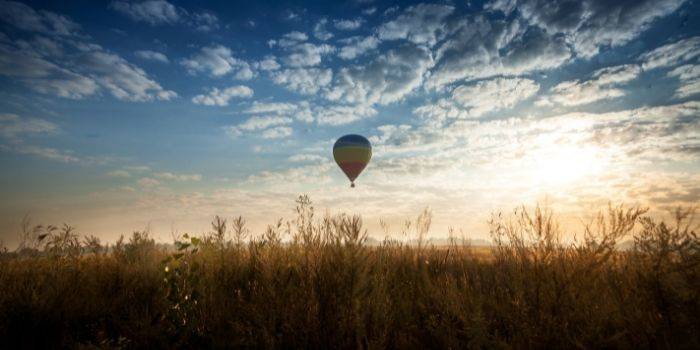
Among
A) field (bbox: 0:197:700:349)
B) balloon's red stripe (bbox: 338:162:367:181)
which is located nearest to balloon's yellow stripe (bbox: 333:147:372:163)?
balloon's red stripe (bbox: 338:162:367:181)

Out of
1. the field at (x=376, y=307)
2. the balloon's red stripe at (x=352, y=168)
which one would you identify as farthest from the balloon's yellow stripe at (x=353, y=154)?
the field at (x=376, y=307)

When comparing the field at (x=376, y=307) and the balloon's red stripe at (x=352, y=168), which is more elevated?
the balloon's red stripe at (x=352, y=168)

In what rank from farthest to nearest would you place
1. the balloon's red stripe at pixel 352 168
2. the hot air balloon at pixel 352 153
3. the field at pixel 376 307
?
the balloon's red stripe at pixel 352 168
the hot air balloon at pixel 352 153
the field at pixel 376 307

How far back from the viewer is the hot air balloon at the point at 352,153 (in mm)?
27484

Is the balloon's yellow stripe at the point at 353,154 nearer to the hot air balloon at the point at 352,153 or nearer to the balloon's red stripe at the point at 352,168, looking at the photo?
the hot air balloon at the point at 352,153

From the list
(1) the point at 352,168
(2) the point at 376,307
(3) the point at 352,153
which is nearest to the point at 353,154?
(3) the point at 352,153

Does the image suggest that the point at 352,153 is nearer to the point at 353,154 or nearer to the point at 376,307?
the point at 353,154

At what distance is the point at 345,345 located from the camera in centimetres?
443

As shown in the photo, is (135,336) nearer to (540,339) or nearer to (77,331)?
(77,331)

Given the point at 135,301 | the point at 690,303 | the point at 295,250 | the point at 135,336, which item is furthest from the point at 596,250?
the point at 135,301

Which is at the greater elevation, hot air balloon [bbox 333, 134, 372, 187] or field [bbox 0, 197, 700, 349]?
hot air balloon [bbox 333, 134, 372, 187]

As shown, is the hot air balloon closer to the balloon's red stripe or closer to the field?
the balloon's red stripe

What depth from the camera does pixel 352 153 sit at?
27547 millimetres

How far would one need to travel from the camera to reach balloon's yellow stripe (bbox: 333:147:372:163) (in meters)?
27.5
